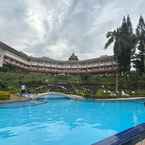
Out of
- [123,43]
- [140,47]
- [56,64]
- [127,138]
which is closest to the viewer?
[127,138]

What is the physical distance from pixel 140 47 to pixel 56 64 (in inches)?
1481

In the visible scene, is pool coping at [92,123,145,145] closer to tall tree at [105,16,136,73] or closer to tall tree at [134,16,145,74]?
tall tree at [105,16,136,73]

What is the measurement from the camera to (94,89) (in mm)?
34125

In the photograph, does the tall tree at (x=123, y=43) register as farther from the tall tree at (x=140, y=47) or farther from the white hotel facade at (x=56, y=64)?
the white hotel facade at (x=56, y=64)

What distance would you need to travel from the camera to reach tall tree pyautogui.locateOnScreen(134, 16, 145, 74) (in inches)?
1491

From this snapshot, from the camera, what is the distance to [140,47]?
38.6 metres

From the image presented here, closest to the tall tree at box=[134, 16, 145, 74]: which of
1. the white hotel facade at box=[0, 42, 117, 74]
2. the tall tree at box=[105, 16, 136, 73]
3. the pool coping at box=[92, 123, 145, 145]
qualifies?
the tall tree at box=[105, 16, 136, 73]

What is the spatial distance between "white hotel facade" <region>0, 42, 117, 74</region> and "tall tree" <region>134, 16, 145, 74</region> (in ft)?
57.3

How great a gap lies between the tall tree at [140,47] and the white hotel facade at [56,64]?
1746cm

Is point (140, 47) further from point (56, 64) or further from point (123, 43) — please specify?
point (56, 64)

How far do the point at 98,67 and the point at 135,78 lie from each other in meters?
29.7

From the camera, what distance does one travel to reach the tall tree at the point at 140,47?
124ft

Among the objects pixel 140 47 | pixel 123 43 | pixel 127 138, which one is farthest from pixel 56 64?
pixel 127 138

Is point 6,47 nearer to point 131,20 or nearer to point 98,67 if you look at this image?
point 98,67
